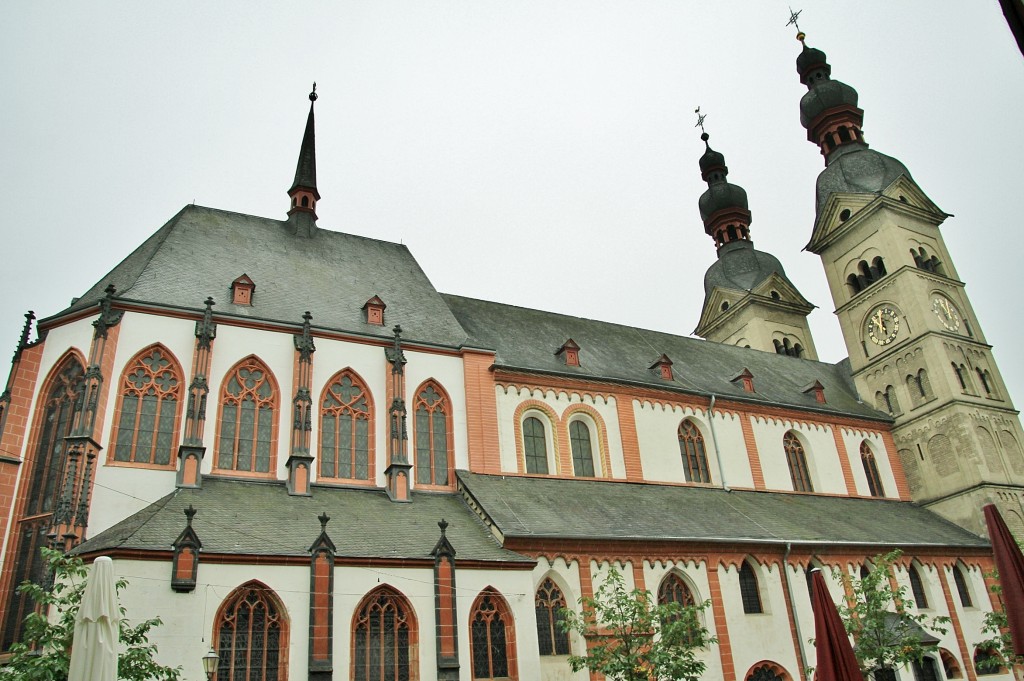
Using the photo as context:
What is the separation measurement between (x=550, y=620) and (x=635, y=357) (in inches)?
487

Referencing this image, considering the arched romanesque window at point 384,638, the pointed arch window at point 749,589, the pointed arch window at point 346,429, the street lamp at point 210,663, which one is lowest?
the street lamp at point 210,663

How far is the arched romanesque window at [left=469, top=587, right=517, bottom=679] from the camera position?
1705 cm

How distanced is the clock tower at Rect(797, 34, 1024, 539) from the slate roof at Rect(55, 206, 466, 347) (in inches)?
756

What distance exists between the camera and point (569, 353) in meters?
26.5

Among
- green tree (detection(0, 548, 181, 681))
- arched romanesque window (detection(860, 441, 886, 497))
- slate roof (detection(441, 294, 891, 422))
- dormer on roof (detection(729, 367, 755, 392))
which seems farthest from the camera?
arched romanesque window (detection(860, 441, 886, 497))

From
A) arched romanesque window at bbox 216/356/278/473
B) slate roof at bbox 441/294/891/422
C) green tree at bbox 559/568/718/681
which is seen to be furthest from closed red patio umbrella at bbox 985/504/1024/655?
slate roof at bbox 441/294/891/422

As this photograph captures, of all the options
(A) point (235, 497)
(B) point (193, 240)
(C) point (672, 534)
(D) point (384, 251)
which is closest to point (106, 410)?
(A) point (235, 497)

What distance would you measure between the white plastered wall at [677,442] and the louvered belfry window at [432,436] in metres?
6.61

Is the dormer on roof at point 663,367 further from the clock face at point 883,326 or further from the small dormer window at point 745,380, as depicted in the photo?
the clock face at point 883,326

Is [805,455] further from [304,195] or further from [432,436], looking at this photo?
[304,195]

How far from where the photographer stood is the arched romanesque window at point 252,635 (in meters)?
15.0

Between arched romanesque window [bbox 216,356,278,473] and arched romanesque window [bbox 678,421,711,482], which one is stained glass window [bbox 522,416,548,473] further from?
arched romanesque window [bbox 216,356,278,473]

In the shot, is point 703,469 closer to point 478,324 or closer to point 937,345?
point 478,324

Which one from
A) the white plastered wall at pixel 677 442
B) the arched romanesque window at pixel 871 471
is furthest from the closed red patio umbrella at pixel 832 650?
the arched romanesque window at pixel 871 471
